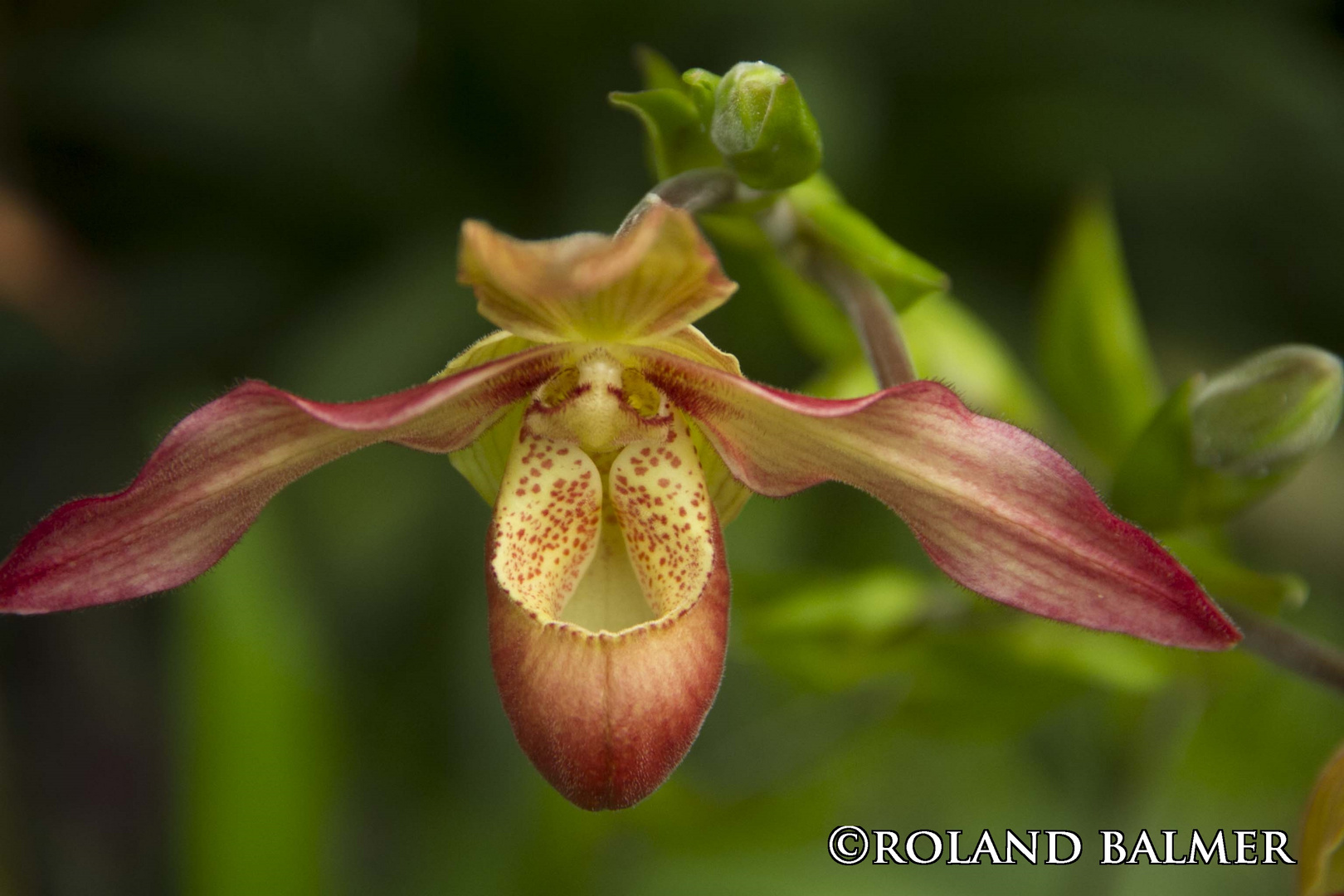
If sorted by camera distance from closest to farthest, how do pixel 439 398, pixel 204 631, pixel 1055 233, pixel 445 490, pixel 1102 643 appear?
1. pixel 439 398
2. pixel 1102 643
3. pixel 204 631
4. pixel 445 490
5. pixel 1055 233

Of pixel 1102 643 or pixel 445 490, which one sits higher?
pixel 445 490

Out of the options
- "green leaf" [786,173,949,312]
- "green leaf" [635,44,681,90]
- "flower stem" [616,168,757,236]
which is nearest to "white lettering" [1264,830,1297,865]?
"green leaf" [786,173,949,312]

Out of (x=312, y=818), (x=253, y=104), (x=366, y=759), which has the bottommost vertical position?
(x=312, y=818)

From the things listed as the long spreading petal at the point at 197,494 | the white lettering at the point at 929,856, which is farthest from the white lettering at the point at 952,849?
the long spreading petal at the point at 197,494

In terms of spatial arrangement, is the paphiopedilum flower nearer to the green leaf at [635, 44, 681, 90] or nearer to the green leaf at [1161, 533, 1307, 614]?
the green leaf at [635, 44, 681, 90]

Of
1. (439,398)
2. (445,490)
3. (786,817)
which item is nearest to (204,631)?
(445,490)

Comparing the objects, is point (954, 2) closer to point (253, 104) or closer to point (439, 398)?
point (253, 104)

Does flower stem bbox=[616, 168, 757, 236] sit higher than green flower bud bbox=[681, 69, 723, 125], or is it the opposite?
green flower bud bbox=[681, 69, 723, 125]
